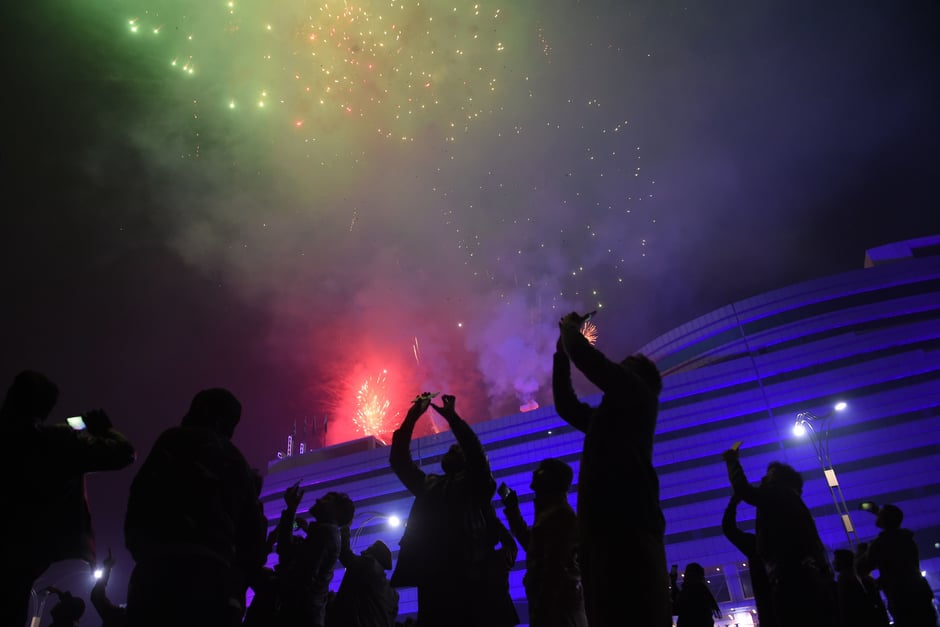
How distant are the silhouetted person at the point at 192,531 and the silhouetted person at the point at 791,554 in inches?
155

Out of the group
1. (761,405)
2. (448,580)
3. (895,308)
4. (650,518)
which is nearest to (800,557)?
(650,518)

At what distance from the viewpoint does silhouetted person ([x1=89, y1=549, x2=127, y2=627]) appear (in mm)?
5930

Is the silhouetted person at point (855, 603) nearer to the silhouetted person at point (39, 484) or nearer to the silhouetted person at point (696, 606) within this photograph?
the silhouetted person at point (696, 606)

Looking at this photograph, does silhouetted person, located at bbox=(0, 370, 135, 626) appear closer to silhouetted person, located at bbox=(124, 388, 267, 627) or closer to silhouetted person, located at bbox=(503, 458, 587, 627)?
silhouetted person, located at bbox=(124, 388, 267, 627)

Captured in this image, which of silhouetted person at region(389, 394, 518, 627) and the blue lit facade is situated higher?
the blue lit facade

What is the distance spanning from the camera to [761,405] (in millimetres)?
57375

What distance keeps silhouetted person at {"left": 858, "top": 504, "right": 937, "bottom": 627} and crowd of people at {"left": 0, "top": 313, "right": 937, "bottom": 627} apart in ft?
6.51

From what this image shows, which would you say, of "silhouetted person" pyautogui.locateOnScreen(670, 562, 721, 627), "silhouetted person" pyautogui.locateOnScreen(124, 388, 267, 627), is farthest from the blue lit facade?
"silhouetted person" pyautogui.locateOnScreen(124, 388, 267, 627)

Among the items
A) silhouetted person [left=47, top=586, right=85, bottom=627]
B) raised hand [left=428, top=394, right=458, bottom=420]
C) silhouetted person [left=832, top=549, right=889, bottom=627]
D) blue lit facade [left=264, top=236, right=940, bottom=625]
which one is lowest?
silhouetted person [left=832, top=549, right=889, bottom=627]

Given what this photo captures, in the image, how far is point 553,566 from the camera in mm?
3775

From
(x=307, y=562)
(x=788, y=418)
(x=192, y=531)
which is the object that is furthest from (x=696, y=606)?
(x=788, y=418)

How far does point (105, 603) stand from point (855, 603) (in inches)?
354

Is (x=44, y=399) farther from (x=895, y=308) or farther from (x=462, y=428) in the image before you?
(x=895, y=308)

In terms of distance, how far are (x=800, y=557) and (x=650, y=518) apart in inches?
105
